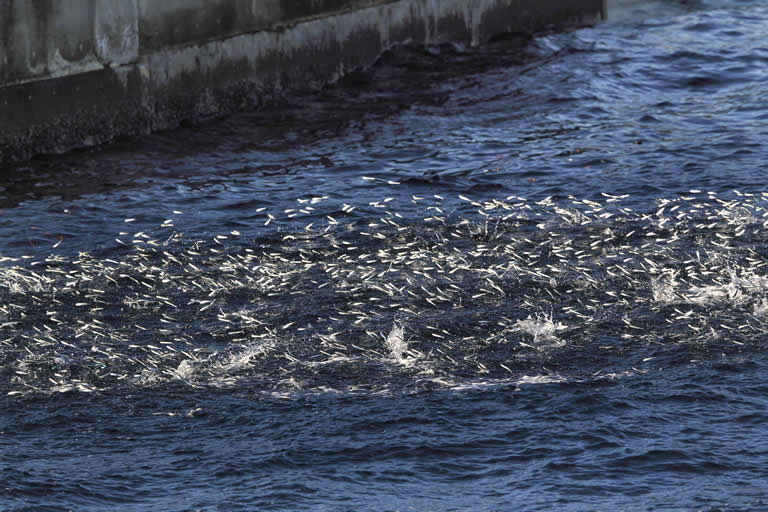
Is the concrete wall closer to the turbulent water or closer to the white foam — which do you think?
the turbulent water

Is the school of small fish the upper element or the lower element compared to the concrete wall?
lower

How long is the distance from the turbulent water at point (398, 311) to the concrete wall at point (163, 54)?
45 cm

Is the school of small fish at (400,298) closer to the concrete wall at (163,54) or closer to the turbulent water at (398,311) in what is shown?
the turbulent water at (398,311)

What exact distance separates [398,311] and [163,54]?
6.95 metres

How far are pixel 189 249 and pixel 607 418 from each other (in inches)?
199

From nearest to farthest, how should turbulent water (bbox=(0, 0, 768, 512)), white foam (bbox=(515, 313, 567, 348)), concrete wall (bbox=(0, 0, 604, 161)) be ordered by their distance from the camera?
turbulent water (bbox=(0, 0, 768, 512)) < white foam (bbox=(515, 313, 567, 348)) < concrete wall (bbox=(0, 0, 604, 161))

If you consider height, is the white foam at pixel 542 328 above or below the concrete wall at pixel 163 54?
below

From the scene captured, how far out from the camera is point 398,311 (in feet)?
32.1

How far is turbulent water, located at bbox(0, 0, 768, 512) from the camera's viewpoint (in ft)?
24.1

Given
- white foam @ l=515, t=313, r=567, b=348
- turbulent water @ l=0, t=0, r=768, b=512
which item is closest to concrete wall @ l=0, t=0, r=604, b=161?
turbulent water @ l=0, t=0, r=768, b=512

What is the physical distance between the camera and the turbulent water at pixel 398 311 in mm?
7348

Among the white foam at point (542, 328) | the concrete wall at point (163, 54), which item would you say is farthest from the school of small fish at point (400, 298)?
the concrete wall at point (163, 54)

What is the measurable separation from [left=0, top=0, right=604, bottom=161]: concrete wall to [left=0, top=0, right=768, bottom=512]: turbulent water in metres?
0.45

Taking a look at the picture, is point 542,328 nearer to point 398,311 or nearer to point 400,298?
point 398,311
